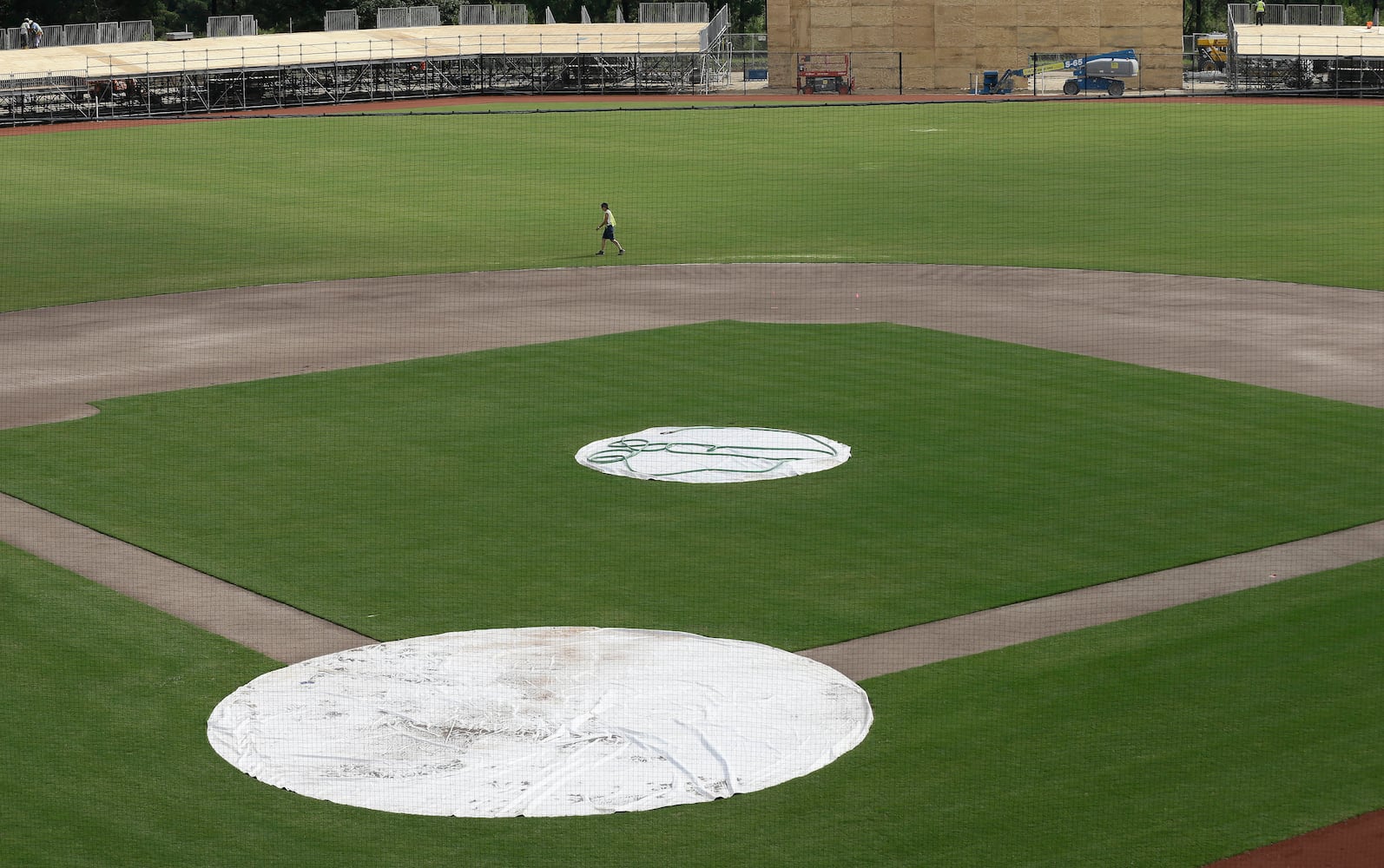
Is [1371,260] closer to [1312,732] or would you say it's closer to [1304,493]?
[1304,493]

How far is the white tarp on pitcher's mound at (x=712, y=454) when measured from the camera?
2117 cm

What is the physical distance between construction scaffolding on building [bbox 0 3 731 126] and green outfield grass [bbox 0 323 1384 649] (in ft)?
194

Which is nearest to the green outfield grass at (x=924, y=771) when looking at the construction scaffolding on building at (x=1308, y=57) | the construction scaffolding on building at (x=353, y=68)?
the construction scaffolding on building at (x=353, y=68)

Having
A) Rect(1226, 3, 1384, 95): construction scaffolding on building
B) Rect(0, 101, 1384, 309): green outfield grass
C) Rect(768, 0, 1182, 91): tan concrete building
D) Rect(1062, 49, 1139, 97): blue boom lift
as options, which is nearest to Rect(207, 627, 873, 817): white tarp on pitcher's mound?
Rect(0, 101, 1384, 309): green outfield grass

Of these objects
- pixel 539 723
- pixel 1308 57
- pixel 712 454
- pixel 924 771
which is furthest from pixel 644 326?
pixel 1308 57

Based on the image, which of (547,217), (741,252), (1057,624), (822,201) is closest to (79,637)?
(1057,624)

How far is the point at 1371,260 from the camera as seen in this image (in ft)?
127

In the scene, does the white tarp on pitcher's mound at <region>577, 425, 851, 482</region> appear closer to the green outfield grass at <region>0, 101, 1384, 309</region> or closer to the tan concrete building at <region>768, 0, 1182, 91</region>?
the green outfield grass at <region>0, 101, 1384, 309</region>

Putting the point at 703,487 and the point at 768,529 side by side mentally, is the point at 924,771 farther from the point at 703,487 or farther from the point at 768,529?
the point at 703,487

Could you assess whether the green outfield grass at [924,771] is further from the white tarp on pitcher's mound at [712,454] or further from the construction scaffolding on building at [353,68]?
the construction scaffolding on building at [353,68]

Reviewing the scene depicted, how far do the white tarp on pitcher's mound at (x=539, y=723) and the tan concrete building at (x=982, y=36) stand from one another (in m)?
85.8

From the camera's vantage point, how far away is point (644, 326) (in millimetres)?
31656

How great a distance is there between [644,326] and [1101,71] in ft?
226

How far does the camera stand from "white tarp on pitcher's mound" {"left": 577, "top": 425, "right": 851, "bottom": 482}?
69.5ft
